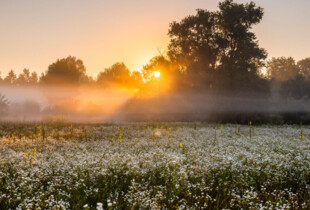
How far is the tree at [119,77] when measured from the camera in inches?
4146

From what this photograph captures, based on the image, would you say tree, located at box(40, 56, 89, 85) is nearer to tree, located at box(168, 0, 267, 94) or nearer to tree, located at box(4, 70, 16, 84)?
tree, located at box(168, 0, 267, 94)

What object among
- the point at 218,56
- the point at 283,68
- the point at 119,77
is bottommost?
the point at 218,56

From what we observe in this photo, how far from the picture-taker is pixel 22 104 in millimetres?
61750

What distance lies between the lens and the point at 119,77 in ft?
350

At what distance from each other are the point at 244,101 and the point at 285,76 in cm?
8814

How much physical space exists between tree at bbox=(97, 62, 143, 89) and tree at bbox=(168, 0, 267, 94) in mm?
59403

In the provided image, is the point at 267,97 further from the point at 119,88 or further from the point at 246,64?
the point at 119,88

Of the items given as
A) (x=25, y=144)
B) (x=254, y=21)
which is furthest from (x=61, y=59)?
(x=25, y=144)

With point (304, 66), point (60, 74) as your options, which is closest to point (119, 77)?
point (60, 74)

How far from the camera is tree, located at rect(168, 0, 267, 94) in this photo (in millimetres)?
39938

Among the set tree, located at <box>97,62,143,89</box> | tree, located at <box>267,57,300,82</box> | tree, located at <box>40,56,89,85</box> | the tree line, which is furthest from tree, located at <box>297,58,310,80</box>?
tree, located at <box>40,56,89,85</box>

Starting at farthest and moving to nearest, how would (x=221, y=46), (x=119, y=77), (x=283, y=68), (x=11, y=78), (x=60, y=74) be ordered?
1. (x=11, y=78)
2. (x=283, y=68)
3. (x=119, y=77)
4. (x=60, y=74)
5. (x=221, y=46)

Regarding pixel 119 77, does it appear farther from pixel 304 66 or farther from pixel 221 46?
pixel 304 66

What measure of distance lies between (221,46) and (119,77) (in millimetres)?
68589
